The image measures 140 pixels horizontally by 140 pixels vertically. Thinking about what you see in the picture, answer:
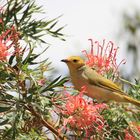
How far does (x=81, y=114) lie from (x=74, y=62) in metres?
0.91

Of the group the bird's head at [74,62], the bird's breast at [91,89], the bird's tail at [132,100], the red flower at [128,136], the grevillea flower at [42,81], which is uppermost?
the bird's head at [74,62]

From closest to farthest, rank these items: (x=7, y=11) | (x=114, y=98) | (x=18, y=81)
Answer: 1. (x=18, y=81)
2. (x=7, y=11)
3. (x=114, y=98)

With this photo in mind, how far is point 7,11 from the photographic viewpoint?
94.5 inches

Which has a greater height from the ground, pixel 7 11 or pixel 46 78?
pixel 7 11

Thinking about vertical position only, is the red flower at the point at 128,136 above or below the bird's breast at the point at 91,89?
below

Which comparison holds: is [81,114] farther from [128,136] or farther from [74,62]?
[74,62]

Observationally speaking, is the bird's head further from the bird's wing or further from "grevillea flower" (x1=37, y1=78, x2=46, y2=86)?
"grevillea flower" (x1=37, y1=78, x2=46, y2=86)

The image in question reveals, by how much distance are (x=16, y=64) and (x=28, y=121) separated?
277 mm

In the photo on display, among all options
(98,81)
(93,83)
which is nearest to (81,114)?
(98,81)

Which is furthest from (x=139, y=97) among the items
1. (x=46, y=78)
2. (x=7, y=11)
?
(x=7, y=11)

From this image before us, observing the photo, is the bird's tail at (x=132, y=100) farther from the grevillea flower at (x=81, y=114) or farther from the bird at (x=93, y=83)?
the grevillea flower at (x=81, y=114)

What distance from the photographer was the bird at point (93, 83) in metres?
2.55

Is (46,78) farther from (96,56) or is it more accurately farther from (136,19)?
(136,19)

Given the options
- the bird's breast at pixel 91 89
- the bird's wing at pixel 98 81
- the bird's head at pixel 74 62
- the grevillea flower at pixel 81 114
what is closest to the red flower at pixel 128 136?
the grevillea flower at pixel 81 114
